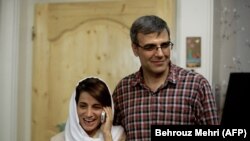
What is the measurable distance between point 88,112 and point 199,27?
1.11 m

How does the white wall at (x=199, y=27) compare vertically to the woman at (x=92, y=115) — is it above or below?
above

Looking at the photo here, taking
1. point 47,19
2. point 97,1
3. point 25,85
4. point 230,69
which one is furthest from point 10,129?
point 230,69

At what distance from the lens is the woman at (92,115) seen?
1523mm

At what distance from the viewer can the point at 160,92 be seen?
143 cm

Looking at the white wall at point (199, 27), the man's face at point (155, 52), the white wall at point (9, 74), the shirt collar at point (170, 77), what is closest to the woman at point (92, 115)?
the shirt collar at point (170, 77)

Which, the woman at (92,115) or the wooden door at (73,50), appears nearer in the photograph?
the woman at (92,115)

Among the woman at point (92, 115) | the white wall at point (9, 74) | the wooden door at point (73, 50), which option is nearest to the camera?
the woman at point (92, 115)

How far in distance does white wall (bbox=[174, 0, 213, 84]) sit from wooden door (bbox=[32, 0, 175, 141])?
25cm

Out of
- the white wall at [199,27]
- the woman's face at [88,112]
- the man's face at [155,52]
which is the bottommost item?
the woman's face at [88,112]

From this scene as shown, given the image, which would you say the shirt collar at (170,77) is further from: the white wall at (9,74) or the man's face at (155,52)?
the white wall at (9,74)

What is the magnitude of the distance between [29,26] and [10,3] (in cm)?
24

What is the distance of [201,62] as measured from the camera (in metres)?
2.23

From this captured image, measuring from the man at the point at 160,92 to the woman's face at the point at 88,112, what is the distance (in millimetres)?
143

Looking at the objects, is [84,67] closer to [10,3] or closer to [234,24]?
[10,3]
